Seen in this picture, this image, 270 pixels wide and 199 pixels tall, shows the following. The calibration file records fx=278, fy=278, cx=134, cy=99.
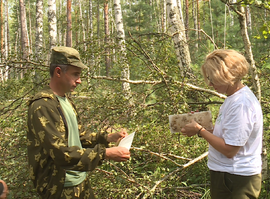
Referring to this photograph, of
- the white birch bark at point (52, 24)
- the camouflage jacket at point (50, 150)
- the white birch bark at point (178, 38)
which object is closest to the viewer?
the camouflage jacket at point (50, 150)

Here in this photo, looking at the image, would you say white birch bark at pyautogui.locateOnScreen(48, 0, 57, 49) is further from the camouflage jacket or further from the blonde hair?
the blonde hair

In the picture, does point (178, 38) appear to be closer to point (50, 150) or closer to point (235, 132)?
point (235, 132)

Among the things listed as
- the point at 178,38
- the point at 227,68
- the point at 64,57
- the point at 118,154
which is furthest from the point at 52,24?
the point at 227,68

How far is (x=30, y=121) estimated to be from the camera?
1816mm

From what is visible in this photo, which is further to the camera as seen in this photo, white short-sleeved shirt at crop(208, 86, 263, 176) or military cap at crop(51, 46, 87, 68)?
military cap at crop(51, 46, 87, 68)

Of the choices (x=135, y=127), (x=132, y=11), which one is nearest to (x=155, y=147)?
(x=135, y=127)

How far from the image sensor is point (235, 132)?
5.87 ft

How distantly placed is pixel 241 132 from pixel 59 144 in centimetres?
116

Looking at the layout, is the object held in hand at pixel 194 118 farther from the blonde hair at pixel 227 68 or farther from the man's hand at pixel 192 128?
the blonde hair at pixel 227 68

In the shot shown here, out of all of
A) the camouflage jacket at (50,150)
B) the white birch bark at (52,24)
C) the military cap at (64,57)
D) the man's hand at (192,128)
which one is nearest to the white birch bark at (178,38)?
the man's hand at (192,128)

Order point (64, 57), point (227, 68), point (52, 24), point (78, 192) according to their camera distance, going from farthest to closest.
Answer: point (52, 24) < point (78, 192) < point (64, 57) < point (227, 68)

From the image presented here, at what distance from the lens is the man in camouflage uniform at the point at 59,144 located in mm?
1759

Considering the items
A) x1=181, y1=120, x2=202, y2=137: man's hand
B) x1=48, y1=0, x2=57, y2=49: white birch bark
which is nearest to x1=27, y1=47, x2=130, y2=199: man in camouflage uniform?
x1=181, y1=120, x2=202, y2=137: man's hand

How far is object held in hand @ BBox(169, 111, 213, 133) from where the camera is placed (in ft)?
7.32
